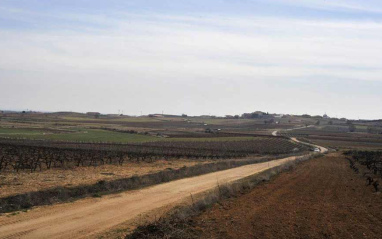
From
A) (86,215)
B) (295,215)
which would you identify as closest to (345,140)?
(295,215)

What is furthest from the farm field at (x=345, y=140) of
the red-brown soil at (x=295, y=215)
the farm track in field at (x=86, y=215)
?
the farm track in field at (x=86, y=215)

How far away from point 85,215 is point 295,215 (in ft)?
28.5

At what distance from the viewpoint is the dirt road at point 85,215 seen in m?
14.9

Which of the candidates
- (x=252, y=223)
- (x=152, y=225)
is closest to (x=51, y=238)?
(x=152, y=225)

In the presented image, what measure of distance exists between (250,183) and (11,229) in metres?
16.6

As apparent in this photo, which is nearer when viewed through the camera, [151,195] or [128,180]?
[151,195]

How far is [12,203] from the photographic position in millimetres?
20203

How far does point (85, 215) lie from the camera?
711 inches

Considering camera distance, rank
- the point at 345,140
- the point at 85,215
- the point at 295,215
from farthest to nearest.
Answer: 1. the point at 345,140
2. the point at 85,215
3. the point at 295,215

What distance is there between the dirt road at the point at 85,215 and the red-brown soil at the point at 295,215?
360 centimetres

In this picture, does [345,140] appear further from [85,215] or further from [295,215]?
[85,215]

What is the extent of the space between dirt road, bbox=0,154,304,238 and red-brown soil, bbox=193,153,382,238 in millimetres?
3596

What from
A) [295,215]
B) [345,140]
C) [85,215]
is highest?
[295,215]

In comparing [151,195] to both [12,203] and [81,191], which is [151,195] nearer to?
[81,191]
